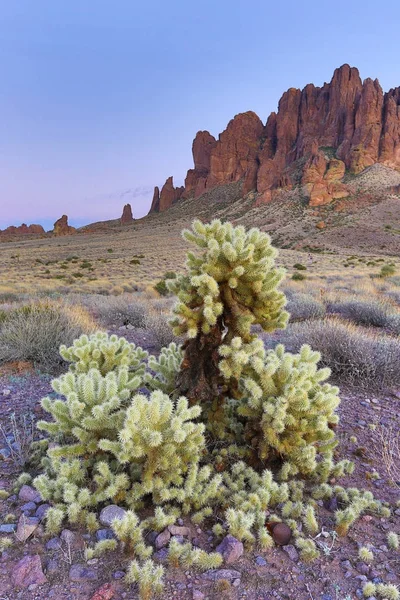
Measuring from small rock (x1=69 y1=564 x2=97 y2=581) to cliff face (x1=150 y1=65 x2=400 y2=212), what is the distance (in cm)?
7706

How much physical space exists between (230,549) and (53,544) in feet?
3.34

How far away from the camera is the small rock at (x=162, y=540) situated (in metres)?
2.26

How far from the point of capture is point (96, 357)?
11.2 feet

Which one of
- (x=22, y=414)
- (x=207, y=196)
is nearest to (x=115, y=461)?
(x=22, y=414)

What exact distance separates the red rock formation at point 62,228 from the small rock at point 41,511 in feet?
376

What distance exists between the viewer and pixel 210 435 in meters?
3.21

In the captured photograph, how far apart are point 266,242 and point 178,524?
6.71ft

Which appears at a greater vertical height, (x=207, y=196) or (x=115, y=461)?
(x=207, y=196)

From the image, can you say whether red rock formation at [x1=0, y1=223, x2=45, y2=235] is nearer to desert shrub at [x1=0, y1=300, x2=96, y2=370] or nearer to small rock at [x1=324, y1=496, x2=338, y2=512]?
desert shrub at [x1=0, y1=300, x2=96, y2=370]

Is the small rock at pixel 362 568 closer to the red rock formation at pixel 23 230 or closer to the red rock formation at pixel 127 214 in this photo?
the red rock formation at pixel 23 230

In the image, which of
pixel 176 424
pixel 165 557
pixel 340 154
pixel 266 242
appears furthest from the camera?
pixel 340 154

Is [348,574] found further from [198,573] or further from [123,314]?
[123,314]

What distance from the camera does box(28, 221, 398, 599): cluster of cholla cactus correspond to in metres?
2.36

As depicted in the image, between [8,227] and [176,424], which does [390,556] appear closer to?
[176,424]
